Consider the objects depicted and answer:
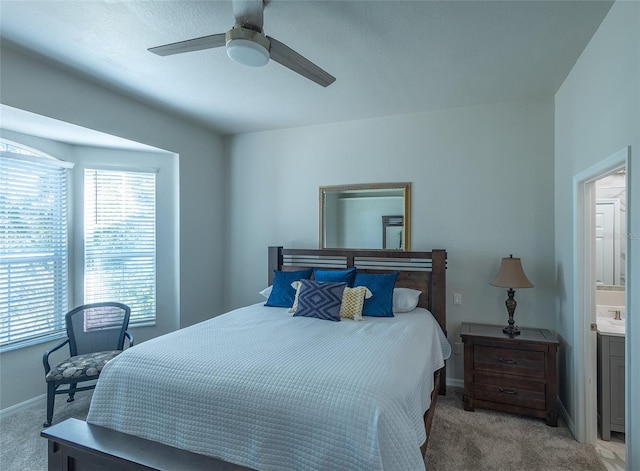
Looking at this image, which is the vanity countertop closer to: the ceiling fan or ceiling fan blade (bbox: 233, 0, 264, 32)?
the ceiling fan

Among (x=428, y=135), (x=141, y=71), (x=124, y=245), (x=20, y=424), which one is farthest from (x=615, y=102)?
(x=20, y=424)

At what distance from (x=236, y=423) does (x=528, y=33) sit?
2876 millimetres

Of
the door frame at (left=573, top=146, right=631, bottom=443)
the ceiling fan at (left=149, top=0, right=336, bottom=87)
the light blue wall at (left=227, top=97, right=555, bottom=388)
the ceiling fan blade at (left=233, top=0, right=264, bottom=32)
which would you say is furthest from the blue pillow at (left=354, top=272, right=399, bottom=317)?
the ceiling fan blade at (left=233, top=0, right=264, bottom=32)

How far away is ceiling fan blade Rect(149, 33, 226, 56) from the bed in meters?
1.74

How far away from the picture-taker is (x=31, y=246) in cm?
316

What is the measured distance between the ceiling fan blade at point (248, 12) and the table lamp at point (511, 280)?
108 inches

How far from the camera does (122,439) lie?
5.88ft

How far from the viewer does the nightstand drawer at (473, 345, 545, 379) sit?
2.75 metres

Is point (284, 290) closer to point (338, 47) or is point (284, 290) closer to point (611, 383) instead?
point (338, 47)

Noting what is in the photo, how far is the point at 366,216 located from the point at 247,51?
236cm

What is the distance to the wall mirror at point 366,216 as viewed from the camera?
12.0 feet

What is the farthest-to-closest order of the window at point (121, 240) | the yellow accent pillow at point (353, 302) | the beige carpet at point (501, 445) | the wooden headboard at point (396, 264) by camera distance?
the window at point (121, 240) → the wooden headboard at point (396, 264) → the yellow accent pillow at point (353, 302) → the beige carpet at point (501, 445)

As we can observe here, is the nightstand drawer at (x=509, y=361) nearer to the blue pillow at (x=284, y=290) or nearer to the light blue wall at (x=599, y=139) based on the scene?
the light blue wall at (x=599, y=139)

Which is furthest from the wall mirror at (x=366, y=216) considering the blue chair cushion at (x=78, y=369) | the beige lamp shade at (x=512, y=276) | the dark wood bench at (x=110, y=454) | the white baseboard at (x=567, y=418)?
the dark wood bench at (x=110, y=454)
